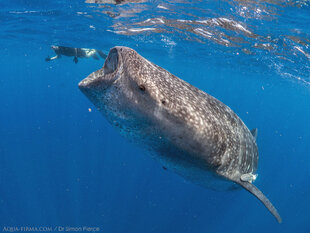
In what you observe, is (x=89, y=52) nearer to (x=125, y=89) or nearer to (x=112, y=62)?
(x=112, y=62)

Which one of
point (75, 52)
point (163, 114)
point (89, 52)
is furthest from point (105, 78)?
point (89, 52)

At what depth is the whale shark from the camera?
101 inches

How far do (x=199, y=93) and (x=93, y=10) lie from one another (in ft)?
33.5

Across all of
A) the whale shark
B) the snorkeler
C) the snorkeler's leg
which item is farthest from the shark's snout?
the snorkeler's leg

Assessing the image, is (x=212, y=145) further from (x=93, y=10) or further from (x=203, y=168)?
(x=93, y=10)

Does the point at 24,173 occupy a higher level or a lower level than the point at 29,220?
lower

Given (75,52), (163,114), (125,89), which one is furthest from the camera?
(75,52)

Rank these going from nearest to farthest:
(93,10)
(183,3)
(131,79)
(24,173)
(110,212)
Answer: (131,79)
(183,3)
(93,10)
(110,212)
(24,173)

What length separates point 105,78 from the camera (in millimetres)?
2605

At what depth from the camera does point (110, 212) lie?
491 inches

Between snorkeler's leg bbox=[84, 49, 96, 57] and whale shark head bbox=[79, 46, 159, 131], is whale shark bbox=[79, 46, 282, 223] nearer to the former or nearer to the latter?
whale shark head bbox=[79, 46, 159, 131]

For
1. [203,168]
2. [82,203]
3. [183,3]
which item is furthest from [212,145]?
[82,203]

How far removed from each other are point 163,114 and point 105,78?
2.50 feet

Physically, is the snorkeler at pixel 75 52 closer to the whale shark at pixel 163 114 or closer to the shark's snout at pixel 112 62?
the shark's snout at pixel 112 62
